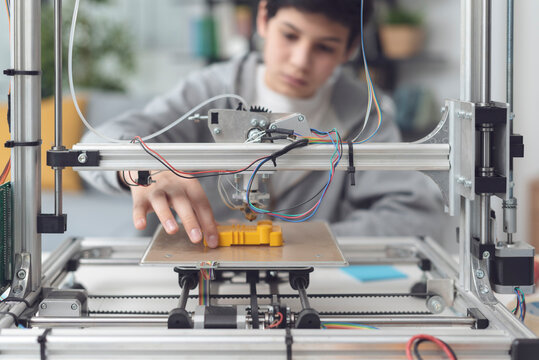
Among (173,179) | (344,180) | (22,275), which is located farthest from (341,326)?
(344,180)

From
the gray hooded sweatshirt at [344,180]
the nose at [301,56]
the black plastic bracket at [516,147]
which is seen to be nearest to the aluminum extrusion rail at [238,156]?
the black plastic bracket at [516,147]

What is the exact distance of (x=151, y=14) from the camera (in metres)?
4.28

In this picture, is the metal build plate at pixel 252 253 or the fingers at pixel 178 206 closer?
the metal build plate at pixel 252 253

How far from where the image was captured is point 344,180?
2287mm

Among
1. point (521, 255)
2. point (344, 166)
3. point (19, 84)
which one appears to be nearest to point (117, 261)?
point (19, 84)

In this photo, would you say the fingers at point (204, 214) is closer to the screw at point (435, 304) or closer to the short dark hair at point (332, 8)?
the screw at point (435, 304)

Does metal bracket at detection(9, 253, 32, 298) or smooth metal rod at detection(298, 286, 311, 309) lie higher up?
metal bracket at detection(9, 253, 32, 298)

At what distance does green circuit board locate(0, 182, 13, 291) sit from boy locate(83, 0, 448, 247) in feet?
1.10

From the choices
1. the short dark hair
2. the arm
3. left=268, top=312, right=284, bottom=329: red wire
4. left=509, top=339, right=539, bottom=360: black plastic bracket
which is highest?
the short dark hair

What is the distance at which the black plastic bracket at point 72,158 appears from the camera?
101 centimetres

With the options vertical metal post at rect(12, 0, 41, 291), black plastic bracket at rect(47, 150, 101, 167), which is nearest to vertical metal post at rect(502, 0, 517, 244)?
black plastic bracket at rect(47, 150, 101, 167)

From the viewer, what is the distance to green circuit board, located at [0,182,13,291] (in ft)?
3.39

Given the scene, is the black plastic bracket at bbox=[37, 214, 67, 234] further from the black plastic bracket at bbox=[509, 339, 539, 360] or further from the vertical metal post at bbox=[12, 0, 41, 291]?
the black plastic bracket at bbox=[509, 339, 539, 360]

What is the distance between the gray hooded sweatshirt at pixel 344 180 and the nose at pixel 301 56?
311mm
